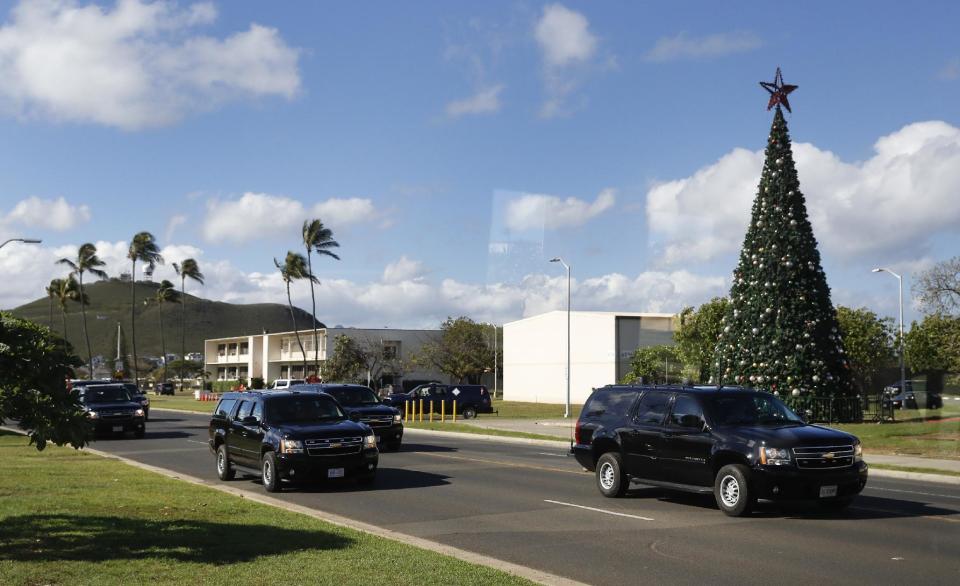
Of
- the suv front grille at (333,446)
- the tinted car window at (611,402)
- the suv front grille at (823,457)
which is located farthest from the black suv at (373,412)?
the suv front grille at (823,457)

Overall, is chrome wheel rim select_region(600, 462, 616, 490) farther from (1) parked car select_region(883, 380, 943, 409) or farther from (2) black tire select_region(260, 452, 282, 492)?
(1) parked car select_region(883, 380, 943, 409)

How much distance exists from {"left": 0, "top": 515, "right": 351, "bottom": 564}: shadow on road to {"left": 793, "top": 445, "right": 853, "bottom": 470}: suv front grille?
6.25 metres

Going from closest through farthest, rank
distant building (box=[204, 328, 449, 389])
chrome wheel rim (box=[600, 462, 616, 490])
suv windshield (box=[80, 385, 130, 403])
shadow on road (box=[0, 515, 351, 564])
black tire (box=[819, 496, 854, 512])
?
1. shadow on road (box=[0, 515, 351, 564])
2. black tire (box=[819, 496, 854, 512])
3. chrome wheel rim (box=[600, 462, 616, 490])
4. suv windshield (box=[80, 385, 130, 403])
5. distant building (box=[204, 328, 449, 389])

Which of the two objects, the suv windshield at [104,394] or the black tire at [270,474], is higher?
the suv windshield at [104,394]

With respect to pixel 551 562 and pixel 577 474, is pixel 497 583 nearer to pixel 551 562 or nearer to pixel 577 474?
pixel 551 562

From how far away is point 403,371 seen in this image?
300 feet

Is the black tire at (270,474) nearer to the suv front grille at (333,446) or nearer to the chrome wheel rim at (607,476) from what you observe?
the suv front grille at (333,446)

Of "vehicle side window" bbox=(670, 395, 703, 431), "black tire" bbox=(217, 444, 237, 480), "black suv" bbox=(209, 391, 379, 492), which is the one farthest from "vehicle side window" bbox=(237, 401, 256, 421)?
"vehicle side window" bbox=(670, 395, 703, 431)

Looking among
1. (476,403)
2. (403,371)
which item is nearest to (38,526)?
(476,403)

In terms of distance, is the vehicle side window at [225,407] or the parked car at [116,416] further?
the parked car at [116,416]

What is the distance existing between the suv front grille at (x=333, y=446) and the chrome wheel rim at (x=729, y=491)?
6.37 m

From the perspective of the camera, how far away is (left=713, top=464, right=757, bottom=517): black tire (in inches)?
519

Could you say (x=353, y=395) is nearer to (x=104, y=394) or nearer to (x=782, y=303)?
(x=104, y=394)

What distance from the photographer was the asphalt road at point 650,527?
32.0ft
